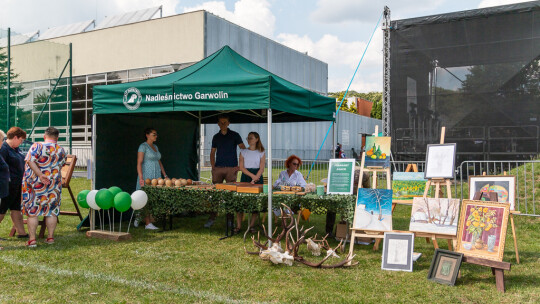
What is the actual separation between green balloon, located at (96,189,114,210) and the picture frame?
165 inches

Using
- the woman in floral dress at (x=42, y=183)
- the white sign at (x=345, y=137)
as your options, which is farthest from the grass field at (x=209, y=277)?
the white sign at (x=345, y=137)

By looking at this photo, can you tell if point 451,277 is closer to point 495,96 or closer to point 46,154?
point 46,154

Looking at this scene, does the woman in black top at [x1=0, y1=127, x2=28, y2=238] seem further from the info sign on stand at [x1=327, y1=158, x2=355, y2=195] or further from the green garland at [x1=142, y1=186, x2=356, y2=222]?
the info sign on stand at [x1=327, y1=158, x2=355, y2=195]

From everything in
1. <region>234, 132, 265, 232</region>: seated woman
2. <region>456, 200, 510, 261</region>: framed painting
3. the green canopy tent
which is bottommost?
<region>456, 200, 510, 261</region>: framed painting

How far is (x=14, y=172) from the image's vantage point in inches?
240

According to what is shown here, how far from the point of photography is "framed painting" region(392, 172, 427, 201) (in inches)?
281

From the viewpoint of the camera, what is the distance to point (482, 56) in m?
11.9

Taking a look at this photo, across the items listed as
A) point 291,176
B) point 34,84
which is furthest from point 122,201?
point 34,84

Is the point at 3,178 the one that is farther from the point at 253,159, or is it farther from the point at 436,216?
the point at 436,216

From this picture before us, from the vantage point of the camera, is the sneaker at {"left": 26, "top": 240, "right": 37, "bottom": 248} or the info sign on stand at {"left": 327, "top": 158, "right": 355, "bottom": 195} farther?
the info sign on stand at {"left": 327, "top": 158, "right": 355, "bottom": 195}

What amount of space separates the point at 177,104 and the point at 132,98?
0.79 meters

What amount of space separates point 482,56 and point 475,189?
301 inches

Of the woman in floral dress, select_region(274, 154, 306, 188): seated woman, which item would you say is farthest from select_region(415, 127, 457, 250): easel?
the woman in floral dress

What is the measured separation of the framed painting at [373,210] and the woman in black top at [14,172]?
4.53m
